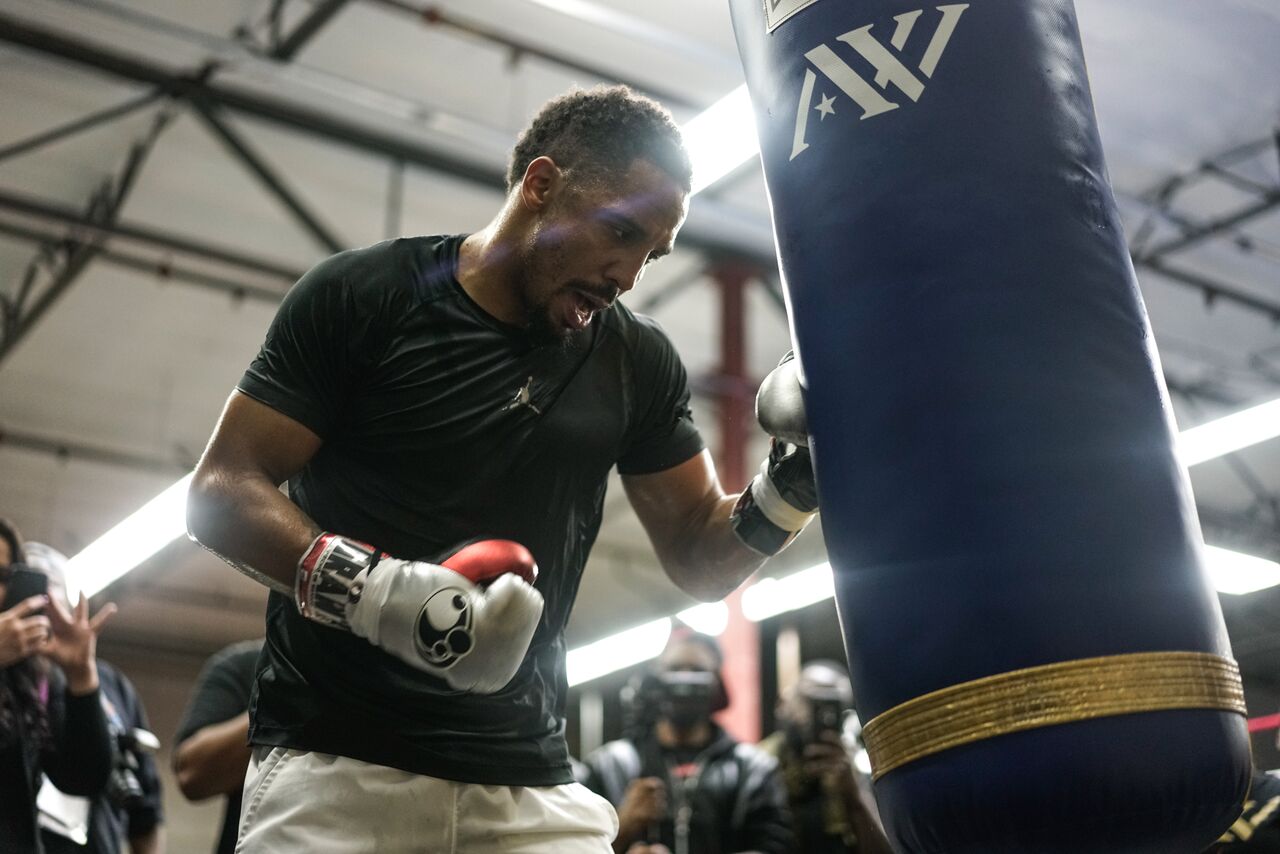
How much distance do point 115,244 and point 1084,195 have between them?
7.90 m

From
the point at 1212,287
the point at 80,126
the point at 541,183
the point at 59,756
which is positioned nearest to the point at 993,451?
the point at 541,183

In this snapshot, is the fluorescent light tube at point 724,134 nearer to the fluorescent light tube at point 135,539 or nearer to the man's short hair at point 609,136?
the man's short hair at point 609,136

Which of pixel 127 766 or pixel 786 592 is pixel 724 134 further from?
pixel 786 592

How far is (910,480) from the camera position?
1.51 m

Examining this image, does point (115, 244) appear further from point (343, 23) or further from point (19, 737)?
point (19, 737)

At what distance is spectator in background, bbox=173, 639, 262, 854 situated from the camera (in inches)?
115

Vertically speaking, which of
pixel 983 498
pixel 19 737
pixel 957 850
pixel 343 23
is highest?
pixel 343 23

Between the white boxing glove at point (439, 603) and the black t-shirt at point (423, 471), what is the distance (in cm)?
13

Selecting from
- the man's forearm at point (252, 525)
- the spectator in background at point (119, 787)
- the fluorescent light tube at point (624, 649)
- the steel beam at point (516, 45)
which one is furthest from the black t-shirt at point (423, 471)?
the fluorescent light tube at point (624, 649)

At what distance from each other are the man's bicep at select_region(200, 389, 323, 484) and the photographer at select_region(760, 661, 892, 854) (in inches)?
109

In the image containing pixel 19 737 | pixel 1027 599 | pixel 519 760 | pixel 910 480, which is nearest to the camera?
pixel 1027 599

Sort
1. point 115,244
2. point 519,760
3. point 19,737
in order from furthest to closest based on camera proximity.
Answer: point 115,244
point 19,737
point 519,760

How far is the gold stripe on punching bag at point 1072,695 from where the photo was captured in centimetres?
138

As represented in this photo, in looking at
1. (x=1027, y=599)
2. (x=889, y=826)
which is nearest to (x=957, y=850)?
(x=889, y=826)
